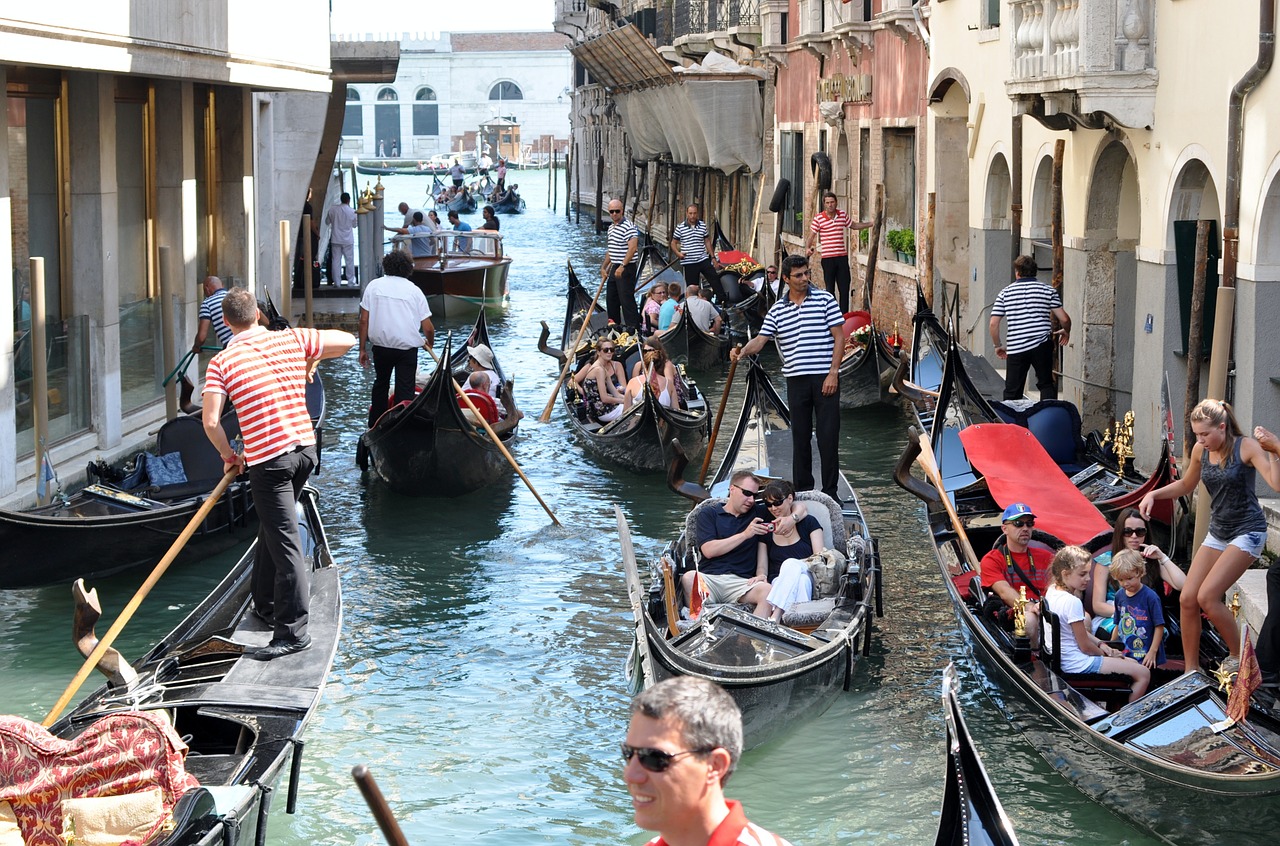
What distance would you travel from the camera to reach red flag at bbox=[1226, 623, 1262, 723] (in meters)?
3.29

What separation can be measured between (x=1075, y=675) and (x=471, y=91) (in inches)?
1965

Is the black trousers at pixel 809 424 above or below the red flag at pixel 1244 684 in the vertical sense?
above


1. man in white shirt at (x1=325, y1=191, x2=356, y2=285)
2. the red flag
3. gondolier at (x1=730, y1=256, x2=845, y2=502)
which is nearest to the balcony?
gondolier at (x1=730, y1=256, x2=845, y2=502)

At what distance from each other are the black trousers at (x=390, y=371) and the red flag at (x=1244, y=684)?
150 inches

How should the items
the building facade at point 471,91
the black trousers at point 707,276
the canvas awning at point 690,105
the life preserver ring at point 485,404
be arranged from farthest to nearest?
1. the building facade at point 471,91
2. the canvas awning at point 690,105
3. the black trousers at point 707,276
4. the life preserver ring at point 485,404

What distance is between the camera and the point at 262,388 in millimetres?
3650

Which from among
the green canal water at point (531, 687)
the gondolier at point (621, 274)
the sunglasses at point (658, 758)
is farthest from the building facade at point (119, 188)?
the sunglasses at point (658, 758)

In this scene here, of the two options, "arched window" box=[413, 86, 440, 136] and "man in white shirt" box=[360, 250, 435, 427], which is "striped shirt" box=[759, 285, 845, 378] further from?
"arched window" box=[413, 86, 440, 136]

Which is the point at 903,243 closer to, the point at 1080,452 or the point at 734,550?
the point at 1080,452

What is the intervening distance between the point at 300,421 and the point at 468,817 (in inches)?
37.2

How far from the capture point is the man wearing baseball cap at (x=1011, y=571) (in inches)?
159

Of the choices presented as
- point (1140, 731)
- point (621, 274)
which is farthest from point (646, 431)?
point (1140, 731)

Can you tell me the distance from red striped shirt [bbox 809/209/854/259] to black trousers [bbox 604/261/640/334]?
3.88 feet

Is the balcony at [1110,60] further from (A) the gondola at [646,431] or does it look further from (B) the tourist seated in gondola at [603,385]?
(B) the tourist seated in gondola at [603,385]
